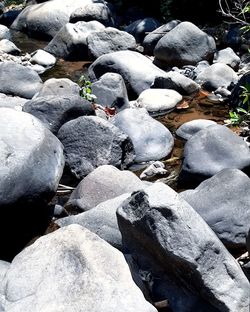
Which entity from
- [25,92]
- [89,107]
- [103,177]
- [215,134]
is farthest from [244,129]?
[25,92]

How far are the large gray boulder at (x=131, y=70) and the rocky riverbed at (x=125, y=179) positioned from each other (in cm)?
2

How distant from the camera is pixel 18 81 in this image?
8750 mm

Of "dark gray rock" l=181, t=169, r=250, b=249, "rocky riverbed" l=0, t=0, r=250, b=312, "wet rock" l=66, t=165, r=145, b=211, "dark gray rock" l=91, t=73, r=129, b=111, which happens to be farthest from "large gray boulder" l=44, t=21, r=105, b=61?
"dark gray rock" l=181, t=169, r=250, b=249

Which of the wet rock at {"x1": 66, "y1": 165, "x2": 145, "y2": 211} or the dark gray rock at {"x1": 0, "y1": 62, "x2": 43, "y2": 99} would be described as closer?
the wet rock at {"x1": 66, "y1": 165, "x2": 145, "y2": 211}

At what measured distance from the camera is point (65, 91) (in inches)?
315

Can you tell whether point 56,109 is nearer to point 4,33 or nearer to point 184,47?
point 184,47

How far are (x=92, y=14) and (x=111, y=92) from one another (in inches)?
184

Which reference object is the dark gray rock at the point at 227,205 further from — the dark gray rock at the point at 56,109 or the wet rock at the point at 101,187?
the dark gray rock at the point at 56,109

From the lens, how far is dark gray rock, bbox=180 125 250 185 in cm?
Answer: 615

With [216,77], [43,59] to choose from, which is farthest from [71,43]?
[216,77]

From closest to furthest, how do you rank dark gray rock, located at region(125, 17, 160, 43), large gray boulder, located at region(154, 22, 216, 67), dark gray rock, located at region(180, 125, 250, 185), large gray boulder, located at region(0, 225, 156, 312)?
1. large gray boulder, located at region(0, 225, 156, 312)
2. dark gray rock, located at region(180, 125, 250, 185)
3. large gray boulder, located at region(154, 22, 216, 67)
4. dark gray rock, located at region(125, 17, 160, 43)

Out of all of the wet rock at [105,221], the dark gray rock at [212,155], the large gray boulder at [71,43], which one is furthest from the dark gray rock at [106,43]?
the wet rock at [105,221]

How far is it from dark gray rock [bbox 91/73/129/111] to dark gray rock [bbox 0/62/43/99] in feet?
2.99

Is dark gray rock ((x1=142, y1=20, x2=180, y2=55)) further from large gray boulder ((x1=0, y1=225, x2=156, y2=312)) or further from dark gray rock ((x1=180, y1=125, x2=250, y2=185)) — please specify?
large gray boulder ((x1=0, y1=225, x2=156, y2=312))
